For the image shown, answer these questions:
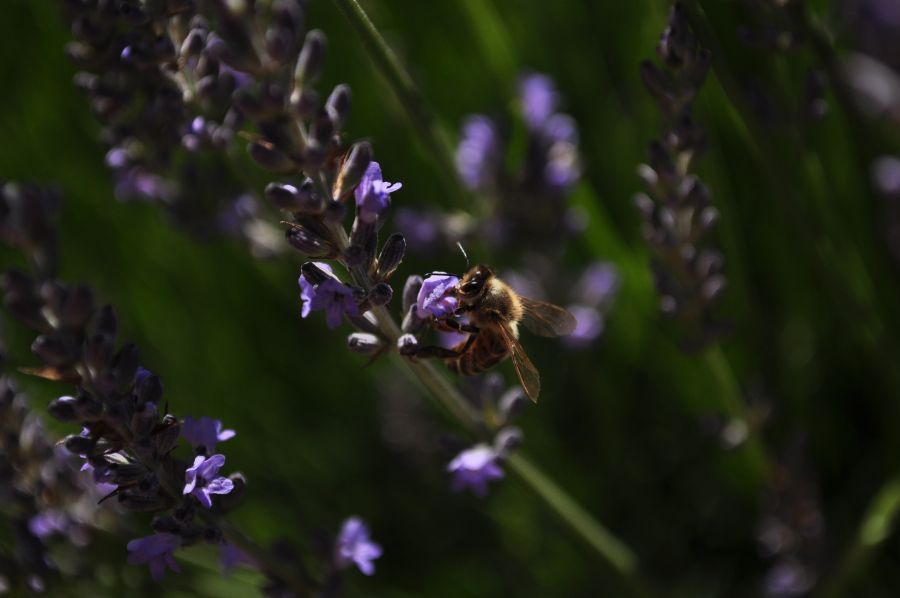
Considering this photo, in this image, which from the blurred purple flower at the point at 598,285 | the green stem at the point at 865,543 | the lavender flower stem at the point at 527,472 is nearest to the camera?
the lavender flower stem at the point at 527,472

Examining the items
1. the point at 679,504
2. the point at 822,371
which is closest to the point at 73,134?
the point at 679,504

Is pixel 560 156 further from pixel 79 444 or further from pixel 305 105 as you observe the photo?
pixel 79 444

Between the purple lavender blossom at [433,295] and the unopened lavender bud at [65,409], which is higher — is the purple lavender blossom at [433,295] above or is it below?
below

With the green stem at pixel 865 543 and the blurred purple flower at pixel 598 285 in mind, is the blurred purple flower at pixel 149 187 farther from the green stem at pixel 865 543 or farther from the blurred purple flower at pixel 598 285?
the green stem at pixel 865 543

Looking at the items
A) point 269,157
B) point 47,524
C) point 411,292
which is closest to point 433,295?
point 411,292

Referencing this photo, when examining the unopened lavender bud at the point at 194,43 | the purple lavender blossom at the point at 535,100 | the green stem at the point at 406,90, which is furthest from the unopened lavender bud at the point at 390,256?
the purple lavender blossom at the point at 535,100

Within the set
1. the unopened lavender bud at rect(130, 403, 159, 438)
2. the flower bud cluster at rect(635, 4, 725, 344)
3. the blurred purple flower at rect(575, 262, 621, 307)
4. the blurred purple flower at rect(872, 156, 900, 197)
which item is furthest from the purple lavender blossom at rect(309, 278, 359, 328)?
the blurred purple flower at rect(872, 156, 900, 197)
